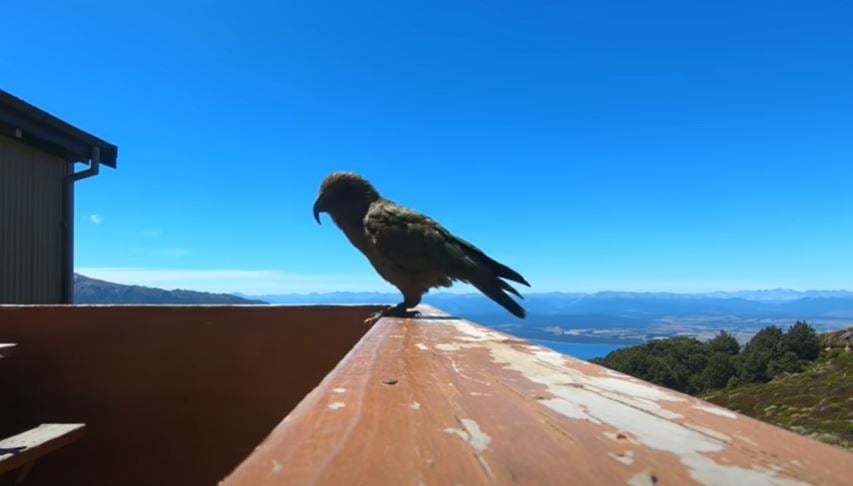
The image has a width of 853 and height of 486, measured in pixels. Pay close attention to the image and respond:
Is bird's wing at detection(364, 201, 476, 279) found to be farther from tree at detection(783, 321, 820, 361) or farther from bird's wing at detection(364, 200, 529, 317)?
tree at detection(783, 321, 820, 361)

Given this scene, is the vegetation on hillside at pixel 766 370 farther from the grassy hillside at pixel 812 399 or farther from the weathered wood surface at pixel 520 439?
the weathered wood surface at pixel 520 439

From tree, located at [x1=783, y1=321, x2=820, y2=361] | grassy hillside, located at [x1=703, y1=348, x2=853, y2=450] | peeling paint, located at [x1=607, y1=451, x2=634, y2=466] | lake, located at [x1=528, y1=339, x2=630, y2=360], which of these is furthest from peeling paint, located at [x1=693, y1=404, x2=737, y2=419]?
tree, located at [x1=783, y1=321, x2=820, y2=361]

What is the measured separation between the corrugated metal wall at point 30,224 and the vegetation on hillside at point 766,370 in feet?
58.5

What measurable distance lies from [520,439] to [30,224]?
8.28m

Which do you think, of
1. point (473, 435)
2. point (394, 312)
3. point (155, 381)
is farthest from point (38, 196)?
point (473, 435)

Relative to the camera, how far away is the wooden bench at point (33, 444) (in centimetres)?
231

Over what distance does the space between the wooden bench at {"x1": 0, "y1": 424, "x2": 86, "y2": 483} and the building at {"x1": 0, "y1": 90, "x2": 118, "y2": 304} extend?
4986mm

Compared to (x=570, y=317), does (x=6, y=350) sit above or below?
above

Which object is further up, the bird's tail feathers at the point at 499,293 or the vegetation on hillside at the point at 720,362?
the bird's tail feathers at the point at 499,293

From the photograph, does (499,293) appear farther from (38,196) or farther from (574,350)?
(574,350)

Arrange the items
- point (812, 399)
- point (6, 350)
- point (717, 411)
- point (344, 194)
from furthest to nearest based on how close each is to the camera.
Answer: point (812, 399) → point (344, 194) → point (6, 350) → point (717, 411)

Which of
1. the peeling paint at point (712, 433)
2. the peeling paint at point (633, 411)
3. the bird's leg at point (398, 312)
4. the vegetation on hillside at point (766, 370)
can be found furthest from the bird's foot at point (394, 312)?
the vegetation on hillside at point (766, 370)

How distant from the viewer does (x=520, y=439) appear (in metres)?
0.72

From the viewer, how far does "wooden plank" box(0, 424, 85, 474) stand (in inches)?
91.0
